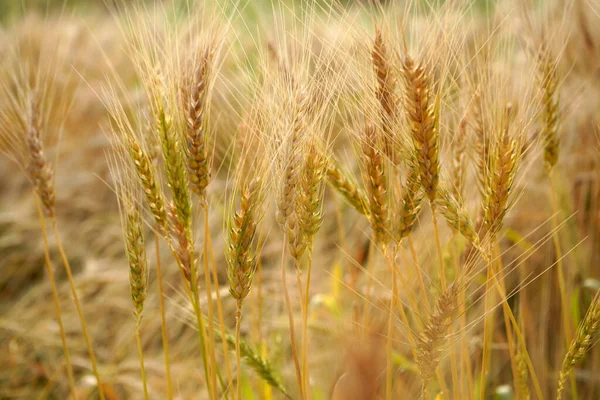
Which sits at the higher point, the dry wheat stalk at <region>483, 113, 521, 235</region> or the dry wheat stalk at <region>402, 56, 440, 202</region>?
the dry wheat stalk at <region>402, 56, 440, 202</region>

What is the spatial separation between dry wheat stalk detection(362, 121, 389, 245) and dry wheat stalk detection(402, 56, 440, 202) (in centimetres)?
6

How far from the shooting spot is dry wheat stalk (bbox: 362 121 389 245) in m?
0.78

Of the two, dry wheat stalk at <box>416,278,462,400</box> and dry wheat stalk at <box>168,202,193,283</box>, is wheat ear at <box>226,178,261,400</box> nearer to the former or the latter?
dry wheat stalk at <box>168,202,193,283</box>

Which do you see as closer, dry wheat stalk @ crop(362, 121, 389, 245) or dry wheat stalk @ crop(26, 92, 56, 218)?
dry wheat stalk @ crop(362, 121, 389, 245)

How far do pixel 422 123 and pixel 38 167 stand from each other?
2.03 ft

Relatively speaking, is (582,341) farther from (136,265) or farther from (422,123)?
(136,265)

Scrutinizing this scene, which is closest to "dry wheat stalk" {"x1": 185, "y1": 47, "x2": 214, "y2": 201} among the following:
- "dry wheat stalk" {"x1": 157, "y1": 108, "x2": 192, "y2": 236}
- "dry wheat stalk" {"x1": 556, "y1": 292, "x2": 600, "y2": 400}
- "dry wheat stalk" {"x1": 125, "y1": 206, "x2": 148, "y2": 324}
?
"dry wheat stalk" {"x1": 157, "y1": 108, "x2": 192, "y2": 236}

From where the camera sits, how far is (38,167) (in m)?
0.98

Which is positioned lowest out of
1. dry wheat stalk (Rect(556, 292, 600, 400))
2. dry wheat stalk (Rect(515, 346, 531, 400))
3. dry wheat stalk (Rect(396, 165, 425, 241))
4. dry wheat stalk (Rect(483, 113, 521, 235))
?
dry wheat stalk (Rect(515, 346, 531, 400))

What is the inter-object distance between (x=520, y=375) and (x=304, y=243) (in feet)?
1.36

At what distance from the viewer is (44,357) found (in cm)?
209

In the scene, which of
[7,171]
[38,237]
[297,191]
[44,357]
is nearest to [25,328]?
[44,357]

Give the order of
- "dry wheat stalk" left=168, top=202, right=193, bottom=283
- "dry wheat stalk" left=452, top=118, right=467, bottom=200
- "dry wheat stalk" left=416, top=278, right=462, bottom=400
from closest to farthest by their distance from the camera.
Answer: "dry wheat stalk" left=416, top=278, right=462, bottom=400 → "dry wheat stalk" left=168, top=202, right=193, bottom=283 → "dry wheat stalk" left=452, top=118, right=467, bottom=200

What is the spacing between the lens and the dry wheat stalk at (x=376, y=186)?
0.78 m
